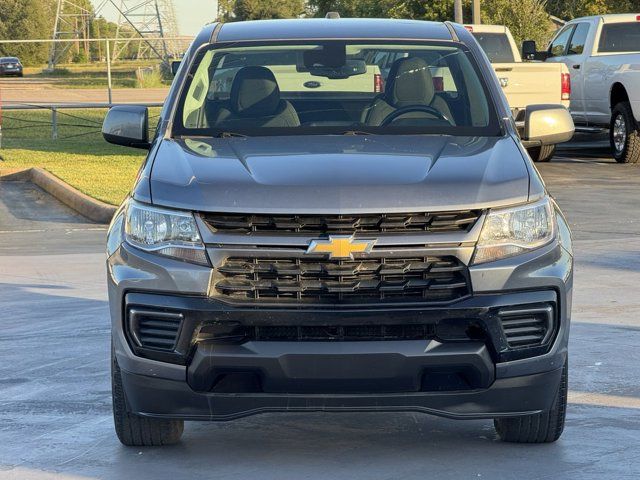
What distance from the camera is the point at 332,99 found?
22.3 feet

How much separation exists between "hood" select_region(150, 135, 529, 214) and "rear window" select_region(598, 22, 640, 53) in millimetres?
15025

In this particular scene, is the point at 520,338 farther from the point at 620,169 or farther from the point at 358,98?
the point at 620,169

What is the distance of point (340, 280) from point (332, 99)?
7.32 feet

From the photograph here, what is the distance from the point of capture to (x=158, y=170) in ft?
17.1

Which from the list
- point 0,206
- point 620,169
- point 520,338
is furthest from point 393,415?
point 620,169

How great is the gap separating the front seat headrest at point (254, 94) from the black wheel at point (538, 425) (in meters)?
1.86

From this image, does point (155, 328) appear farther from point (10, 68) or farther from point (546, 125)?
point (10, 68)

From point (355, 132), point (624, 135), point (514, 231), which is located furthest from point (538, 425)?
point (624, 135)

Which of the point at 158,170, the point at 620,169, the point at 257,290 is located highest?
the point at 158,170

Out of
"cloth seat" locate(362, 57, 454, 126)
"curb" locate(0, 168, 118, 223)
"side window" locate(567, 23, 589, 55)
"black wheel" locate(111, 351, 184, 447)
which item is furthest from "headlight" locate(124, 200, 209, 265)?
"side window" locate(567, 23, 589, 55)

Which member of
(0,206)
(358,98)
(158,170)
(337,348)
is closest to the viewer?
(337,348)

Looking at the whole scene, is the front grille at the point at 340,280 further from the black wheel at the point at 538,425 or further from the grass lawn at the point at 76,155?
the grass lawn at the point at 76,155

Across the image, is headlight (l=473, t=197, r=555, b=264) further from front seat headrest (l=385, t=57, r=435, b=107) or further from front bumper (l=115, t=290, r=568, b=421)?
front seat headrest (l=385, t=57, r=435, b=107)

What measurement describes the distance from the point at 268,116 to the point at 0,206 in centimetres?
996
